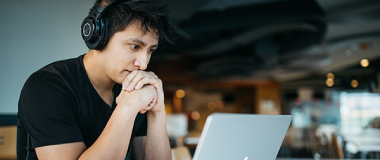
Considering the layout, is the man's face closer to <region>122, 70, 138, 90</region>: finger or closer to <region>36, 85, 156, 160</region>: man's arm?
<region>122, 70, 138, 90</region>: finger

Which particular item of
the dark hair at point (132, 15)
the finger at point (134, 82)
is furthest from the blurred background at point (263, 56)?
the finger at point (134, 82)

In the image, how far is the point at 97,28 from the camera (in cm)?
100

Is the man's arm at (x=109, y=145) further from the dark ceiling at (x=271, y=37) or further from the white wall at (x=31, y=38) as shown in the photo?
the dark ceiling at (x=271, y=37)

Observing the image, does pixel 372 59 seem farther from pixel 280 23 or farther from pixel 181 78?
pixel 181 78

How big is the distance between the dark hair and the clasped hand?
168mm

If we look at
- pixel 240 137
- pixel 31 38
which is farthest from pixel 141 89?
pixel 31 38

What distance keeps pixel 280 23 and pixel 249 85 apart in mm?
8770

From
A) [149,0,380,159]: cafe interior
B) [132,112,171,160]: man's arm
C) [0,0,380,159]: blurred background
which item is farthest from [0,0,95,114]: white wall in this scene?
[132,112,171,160]: man's arm

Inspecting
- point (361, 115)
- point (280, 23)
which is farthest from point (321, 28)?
point (361, 115)

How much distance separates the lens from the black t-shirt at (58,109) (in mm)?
825

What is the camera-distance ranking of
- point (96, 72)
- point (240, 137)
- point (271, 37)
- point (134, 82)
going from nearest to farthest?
point (240, 137)
point (134, 82)
point (96, 72)
point (271, 37)

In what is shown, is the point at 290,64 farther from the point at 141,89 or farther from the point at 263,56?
the point at 141,89

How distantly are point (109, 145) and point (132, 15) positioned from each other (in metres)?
0.47

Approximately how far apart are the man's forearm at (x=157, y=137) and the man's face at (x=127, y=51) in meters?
0.21
